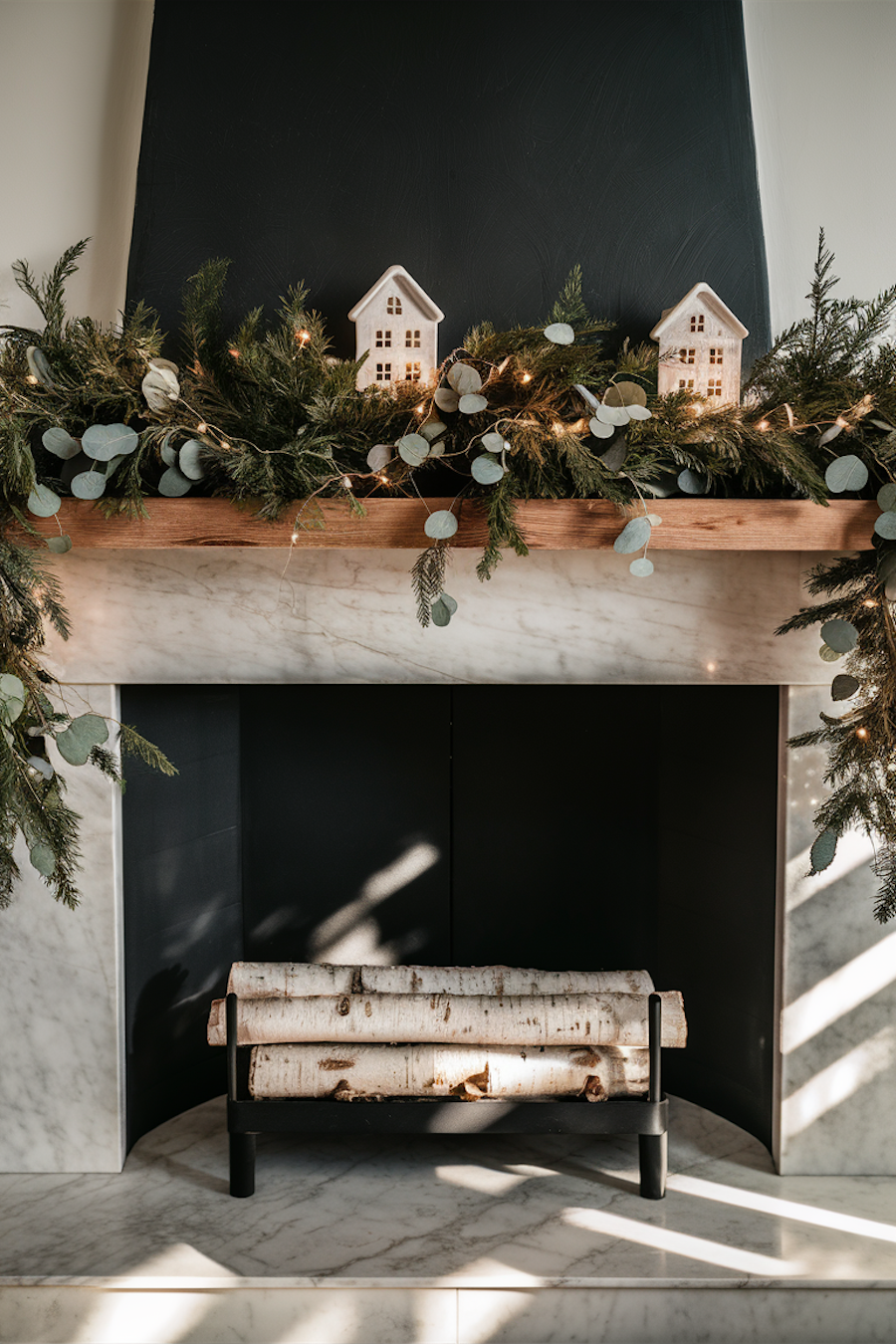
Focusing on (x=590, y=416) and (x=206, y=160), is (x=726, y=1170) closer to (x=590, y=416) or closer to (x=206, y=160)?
(x=590, y=416)

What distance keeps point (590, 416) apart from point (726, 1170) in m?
1.48

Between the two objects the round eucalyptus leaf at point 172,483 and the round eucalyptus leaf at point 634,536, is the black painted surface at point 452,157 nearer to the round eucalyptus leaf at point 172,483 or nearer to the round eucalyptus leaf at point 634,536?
the round eucalyptus leaf at point 172,483

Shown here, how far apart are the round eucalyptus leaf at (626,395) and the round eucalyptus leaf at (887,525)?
1.37ft

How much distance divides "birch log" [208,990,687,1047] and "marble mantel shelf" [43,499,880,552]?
0.88 meters

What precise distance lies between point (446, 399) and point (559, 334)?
203 mm

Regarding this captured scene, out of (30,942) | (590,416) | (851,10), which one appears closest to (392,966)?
(30,942)

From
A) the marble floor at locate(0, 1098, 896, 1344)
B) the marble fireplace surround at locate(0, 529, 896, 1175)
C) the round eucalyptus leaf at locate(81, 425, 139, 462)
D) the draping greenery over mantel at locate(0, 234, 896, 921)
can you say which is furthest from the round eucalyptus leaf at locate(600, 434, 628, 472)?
the marble floor at locate(0, 1098, 896, 1344)

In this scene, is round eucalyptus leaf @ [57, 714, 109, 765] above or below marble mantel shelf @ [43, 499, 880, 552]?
below

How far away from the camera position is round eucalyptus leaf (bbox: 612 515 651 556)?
4.81 feet

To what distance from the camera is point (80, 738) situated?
1.41 m

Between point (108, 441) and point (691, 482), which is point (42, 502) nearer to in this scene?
point (108, 441)

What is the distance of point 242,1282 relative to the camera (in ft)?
5.02

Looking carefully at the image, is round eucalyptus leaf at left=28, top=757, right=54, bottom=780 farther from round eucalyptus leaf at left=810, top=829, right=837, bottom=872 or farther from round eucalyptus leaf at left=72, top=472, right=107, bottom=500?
round eucalyptus leaf at left=810, top=829, right=837, bottom=872

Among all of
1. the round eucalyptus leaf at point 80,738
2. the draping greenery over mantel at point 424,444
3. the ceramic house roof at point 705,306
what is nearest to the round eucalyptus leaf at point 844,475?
the draping greenery over mantel at point 424,444
